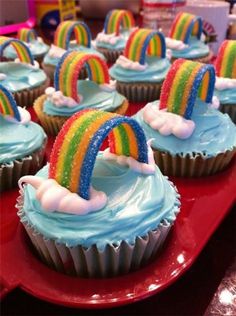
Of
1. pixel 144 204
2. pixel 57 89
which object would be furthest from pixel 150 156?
pixel 57 89

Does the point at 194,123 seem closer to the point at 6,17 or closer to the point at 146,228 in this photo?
the point at 146,228

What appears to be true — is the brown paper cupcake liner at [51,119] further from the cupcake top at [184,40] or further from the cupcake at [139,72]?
the cupcake top at [184,40]

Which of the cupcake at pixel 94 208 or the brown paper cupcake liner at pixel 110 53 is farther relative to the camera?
the brown paper cupcake liner at pixel 110 53

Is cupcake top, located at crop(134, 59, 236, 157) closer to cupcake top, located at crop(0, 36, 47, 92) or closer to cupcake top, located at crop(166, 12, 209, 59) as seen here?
cupcake top, located at crop(0, 36, 47, 92)

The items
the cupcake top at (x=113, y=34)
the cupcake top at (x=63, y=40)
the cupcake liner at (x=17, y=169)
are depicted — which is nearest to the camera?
the cupcake liner at (x=17, y=169)

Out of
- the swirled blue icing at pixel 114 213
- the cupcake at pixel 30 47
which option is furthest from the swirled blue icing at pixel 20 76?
the swirled blue icing at pixel 114 213

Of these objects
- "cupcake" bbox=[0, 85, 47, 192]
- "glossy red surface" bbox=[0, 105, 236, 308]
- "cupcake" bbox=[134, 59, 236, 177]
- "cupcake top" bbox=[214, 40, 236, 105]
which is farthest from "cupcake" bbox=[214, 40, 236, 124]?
"cupcake" bbox=[0, 85, 47, 192]

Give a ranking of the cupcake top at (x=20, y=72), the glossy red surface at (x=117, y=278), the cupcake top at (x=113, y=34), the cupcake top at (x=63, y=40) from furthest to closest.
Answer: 1. the cupcake top at (x=113, y=34)
2. the cupcake top at (x=63, y=40)
3. the cupcake top at (x=20, y=72)
4. the glossy red surface at (x=117, y=278)
